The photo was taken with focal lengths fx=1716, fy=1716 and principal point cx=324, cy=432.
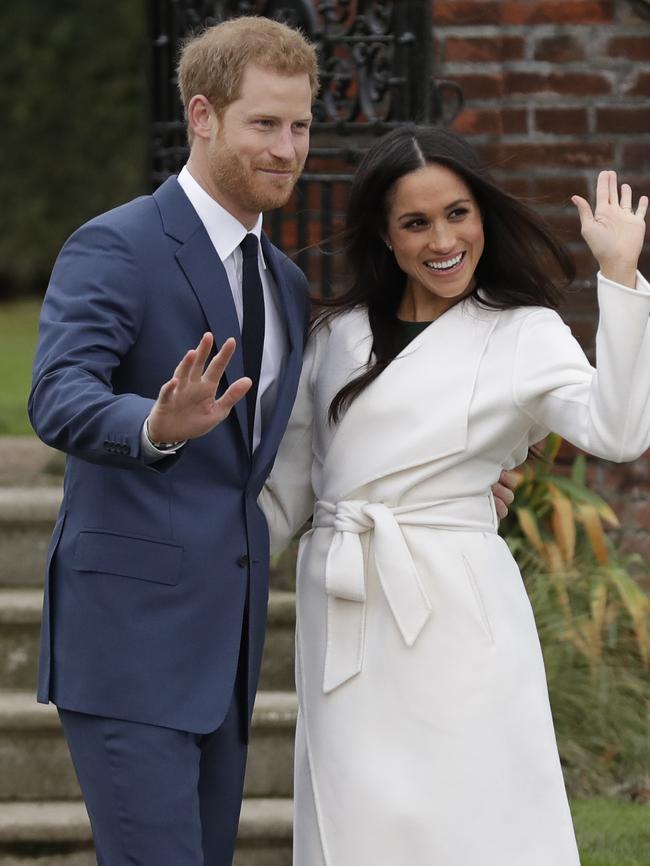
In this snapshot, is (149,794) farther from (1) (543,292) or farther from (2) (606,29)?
(2) (606,29)

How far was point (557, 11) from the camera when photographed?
18.4 ft

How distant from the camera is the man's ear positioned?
10.6ft

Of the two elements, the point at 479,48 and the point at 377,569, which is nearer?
the point at 377,569

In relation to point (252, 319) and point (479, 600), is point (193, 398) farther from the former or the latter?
point (479, 600)

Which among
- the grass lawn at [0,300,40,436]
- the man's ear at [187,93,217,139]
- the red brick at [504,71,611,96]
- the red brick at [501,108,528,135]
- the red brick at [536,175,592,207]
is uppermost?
the man's ear at [187,93,217,139]

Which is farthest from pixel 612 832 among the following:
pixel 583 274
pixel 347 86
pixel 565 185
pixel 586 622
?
pixel 347 86

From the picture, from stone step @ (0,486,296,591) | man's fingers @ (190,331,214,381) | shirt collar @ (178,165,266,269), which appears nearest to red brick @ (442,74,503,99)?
stone step @ (0,486,296,591)

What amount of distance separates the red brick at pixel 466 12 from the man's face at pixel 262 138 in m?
2.46

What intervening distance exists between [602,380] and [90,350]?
0.92m

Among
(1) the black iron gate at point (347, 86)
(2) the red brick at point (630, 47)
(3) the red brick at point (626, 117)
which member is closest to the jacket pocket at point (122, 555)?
(1) the black iron gate at point (347, 86)

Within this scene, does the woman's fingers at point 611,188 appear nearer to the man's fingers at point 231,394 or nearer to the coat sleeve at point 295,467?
the coat sleeve at point 295,467

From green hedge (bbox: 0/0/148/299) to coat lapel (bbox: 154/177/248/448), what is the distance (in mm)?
11184

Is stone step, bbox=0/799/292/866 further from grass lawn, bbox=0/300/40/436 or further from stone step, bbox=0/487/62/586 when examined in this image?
grass lawn, bbox=0/300/40/436

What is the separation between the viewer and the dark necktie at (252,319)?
330 cm
